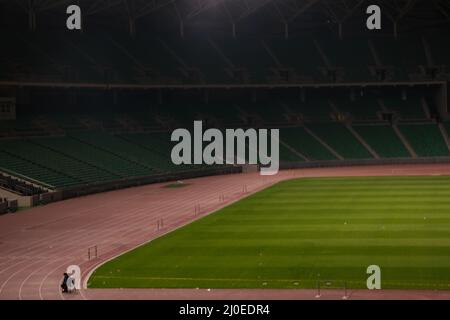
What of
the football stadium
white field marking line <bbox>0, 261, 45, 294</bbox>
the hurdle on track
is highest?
the football stadium

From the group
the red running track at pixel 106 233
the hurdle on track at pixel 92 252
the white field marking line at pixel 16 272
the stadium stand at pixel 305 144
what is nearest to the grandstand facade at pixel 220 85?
the stadium stand at pixel 305 144

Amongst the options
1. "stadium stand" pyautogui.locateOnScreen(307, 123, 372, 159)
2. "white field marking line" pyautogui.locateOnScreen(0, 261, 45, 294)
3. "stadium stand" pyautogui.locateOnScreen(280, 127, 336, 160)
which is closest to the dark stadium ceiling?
"stadium stand" pyautogui.locateOnScreen(307, 123, 372, 159)

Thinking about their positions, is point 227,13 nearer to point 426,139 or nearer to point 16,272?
point 426,139

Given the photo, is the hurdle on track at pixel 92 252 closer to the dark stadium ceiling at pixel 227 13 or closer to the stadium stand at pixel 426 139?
the dark stadium ceiling at pixel 227 13

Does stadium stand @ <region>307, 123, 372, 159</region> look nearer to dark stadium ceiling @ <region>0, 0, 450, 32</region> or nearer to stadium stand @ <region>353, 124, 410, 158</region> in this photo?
stadium stand @ <region>353, 124, 410, 158</region>

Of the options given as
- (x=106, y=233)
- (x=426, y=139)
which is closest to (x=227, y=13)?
(x=426, y=139)

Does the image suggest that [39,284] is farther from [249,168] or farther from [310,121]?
[310,121]

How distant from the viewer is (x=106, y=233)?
31.1 metres

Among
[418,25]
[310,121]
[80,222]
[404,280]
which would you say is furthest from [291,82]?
[404,280]

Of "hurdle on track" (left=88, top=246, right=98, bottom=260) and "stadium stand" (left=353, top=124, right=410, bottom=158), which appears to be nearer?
"hurdle on track" (left=88, top=246, right=98, bottom=260)

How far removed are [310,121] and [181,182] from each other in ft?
90.5

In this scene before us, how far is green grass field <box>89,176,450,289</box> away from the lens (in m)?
20.2

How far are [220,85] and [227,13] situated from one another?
14.4 metres

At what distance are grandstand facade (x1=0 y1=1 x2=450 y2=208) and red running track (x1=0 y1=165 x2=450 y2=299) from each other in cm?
900
